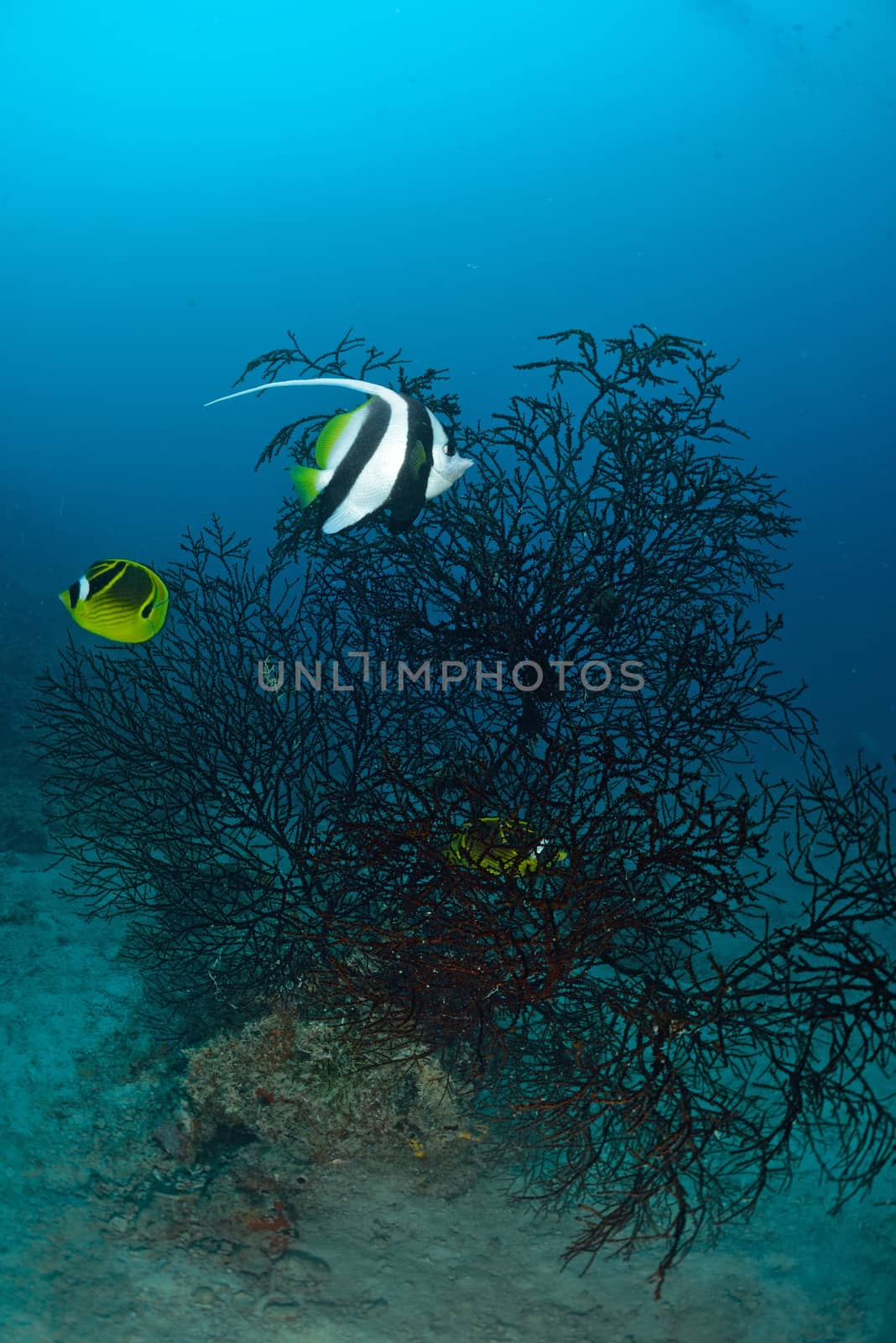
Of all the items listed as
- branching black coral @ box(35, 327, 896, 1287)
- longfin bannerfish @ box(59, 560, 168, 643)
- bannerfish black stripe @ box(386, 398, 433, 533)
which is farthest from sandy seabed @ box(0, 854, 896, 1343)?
bannerfish black stripe @ box(386, 398, 433, 533)

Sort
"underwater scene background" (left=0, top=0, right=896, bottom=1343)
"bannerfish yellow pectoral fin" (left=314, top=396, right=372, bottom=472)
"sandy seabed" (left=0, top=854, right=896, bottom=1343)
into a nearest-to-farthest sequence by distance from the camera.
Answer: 1. "bannerfish yellow pectoral fin" (left=314, top=396, right=372, bottom=472)
2. "underwater scene background" (left=0, top=0, right=896, bottom=1343)
3. "sandy seabed" (left=0, top=854, right=896, bottom=1343)

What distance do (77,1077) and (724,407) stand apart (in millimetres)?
65031

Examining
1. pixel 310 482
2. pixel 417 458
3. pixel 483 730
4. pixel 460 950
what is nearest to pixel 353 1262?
pixel 460 950

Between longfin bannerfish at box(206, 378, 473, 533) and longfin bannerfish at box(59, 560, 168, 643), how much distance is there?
99cm

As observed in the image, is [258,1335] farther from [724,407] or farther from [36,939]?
[724,407]

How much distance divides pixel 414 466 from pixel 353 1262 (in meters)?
3.80

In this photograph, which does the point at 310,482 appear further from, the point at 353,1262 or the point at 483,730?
the point at 353,1262

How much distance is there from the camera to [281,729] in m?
4.55

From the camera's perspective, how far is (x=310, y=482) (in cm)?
264

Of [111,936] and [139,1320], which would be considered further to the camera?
[111,936]

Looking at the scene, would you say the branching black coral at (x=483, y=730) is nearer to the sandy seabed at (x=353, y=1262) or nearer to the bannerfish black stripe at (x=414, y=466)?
the sandy seabed at (x=353, y=1262)

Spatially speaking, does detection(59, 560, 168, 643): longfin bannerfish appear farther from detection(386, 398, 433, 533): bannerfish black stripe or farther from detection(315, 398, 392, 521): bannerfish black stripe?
detection(386, 398, 433, 533): bannerfish black stripe

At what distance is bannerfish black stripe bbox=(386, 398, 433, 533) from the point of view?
2.62 metres

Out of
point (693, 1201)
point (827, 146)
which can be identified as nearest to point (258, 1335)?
point (693, 1201)
